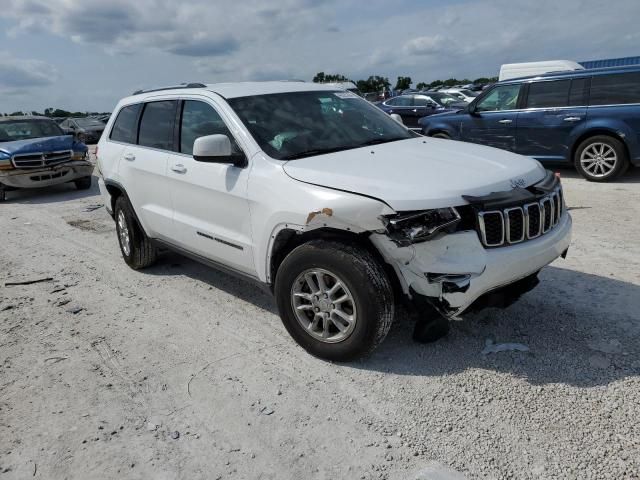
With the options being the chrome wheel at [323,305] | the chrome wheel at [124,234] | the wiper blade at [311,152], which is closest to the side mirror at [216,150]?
the wiper blade at [311,152]

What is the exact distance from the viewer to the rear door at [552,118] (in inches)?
343

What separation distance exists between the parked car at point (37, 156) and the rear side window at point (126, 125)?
6077 mm

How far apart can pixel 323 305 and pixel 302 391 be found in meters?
0.55

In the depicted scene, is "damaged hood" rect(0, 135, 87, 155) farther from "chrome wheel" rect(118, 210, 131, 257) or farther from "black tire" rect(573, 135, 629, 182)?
"black tire" rect(573, 135, 629, 182)

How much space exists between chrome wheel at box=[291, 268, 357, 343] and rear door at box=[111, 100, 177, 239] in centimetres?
172

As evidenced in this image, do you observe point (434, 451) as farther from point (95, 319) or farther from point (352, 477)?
point (95, 319)

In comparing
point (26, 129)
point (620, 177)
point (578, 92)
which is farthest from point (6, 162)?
point (620, 177)

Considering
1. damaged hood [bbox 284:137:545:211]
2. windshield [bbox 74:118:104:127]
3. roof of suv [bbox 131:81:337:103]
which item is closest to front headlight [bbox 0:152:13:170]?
roof of suv [bbox 131:81:337:103]

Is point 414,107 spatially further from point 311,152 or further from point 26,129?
point 311,152

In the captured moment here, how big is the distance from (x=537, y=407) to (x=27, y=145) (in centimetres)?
1090

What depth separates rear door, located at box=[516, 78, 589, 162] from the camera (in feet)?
28.6

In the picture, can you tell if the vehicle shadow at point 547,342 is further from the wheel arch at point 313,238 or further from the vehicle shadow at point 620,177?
the vehicle shadow at point 620,177

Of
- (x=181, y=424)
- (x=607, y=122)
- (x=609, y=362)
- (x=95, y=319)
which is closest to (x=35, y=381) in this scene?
(x=95, y=319)

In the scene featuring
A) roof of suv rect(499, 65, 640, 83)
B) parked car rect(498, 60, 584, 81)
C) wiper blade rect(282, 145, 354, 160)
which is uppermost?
parked car rect(498, 60, 584, 81)
